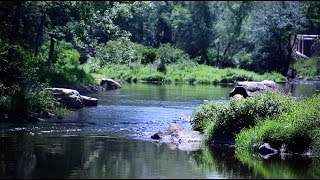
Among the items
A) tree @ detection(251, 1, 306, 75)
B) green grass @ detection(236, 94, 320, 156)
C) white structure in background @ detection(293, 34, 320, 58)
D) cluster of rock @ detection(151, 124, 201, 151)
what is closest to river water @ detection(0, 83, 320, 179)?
cluster of rock @ detection(151, 124, 201, 151)

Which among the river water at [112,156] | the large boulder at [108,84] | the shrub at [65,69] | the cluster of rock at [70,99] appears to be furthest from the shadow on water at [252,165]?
the large boulder at [108,84]

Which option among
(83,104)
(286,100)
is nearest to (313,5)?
(83,104)

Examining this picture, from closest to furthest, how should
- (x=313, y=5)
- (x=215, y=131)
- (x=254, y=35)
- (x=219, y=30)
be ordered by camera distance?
(x=215, y=131) < (x=313, y=5) < (x=254, y=35) < (x=219, y=30)

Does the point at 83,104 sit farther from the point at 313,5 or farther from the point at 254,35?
the point at 254,35

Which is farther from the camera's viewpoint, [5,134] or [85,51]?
[85,51]

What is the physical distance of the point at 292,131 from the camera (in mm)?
24094

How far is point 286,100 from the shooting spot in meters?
27.0

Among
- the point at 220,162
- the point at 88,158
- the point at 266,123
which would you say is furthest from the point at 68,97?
the point at 220,162

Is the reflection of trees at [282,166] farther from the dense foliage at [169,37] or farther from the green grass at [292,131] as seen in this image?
the dense foliage at [169,37]

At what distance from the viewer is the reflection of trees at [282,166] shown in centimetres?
2009

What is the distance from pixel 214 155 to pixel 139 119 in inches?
465

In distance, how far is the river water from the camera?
64.6 ft

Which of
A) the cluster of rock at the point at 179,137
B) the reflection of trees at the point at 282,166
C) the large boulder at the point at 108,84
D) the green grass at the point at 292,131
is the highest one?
the large boulder at the point at 108,84

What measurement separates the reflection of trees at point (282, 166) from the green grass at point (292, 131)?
31.6 inches
